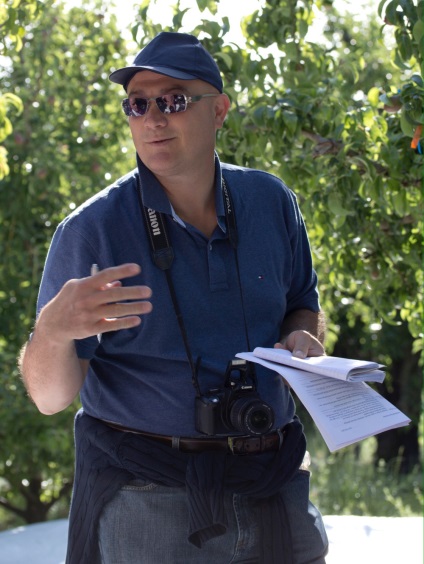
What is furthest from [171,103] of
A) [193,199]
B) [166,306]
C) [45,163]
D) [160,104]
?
[45,163]

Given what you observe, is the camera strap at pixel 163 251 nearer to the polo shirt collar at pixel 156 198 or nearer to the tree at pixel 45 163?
the polo shirt collar at pixel 156 198

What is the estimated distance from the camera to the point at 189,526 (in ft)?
7.00

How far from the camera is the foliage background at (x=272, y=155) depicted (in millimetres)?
3471

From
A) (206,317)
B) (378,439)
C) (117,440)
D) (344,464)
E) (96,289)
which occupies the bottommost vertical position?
(378,439)

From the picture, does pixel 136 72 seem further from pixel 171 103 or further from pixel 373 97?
pixel 373 97

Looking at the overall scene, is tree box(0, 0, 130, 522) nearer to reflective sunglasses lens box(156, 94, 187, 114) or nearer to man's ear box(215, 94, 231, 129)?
man's ear box(215, 94, 231, 129)

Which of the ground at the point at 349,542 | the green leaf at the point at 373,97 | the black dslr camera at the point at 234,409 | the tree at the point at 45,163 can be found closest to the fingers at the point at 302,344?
the black dslr camera at the point at 234,409

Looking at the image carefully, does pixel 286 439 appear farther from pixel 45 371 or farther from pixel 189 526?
pixel 45 371

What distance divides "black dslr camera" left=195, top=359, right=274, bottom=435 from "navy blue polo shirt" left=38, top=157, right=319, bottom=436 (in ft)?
0.19

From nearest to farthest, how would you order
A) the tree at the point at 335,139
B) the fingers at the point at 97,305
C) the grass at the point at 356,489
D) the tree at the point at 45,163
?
the fingers at the point at 97,305 < the tree at the point at 335,139 < the tree at the point at 45,163 < the grass at the point at 356,489

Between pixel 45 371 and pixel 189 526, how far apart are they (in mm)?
477

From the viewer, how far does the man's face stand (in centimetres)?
233

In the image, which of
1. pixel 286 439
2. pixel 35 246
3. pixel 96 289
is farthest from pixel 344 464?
pixel 96 289

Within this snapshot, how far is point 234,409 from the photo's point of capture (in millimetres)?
2117
